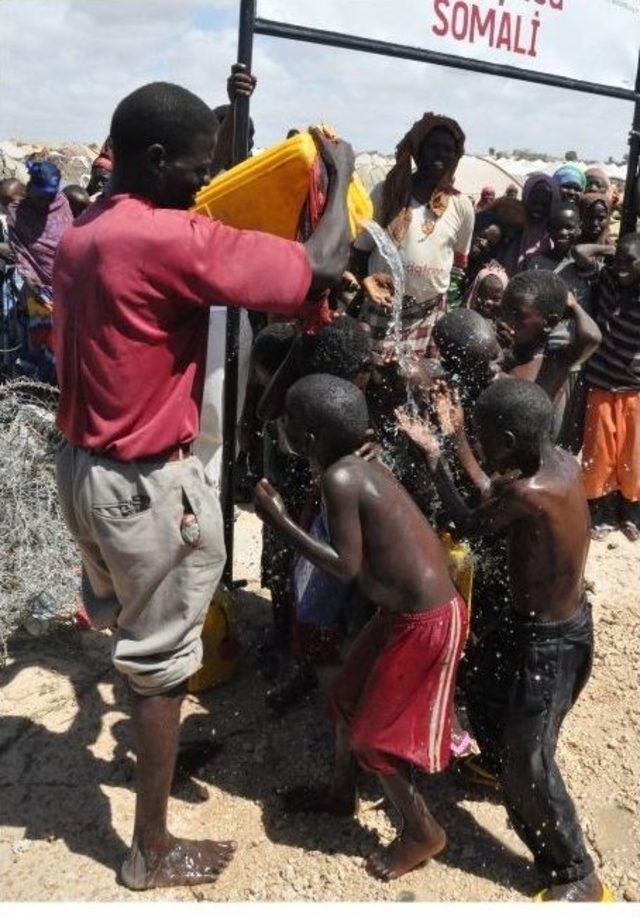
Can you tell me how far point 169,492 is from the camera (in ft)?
7.45

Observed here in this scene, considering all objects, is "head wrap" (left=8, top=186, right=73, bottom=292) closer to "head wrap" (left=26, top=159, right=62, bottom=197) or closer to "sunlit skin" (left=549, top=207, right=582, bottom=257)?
"head wrap" (left=26, top=159, right=62, bottom=197)

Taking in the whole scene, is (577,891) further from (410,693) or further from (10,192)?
(10,192)

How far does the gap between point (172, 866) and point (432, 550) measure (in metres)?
1.16

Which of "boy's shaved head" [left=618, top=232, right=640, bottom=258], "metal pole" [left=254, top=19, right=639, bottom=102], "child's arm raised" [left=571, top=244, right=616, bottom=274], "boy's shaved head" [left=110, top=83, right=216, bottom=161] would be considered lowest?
"child's arm raised" [left=571, top=244, right=616, bottom=274]

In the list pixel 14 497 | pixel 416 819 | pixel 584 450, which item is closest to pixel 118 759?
pixel 416 819

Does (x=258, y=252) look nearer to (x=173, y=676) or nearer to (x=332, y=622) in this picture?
(x=173, y=676)

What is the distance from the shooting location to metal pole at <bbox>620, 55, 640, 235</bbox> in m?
4.37

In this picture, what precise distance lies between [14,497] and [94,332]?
1975 millimetres

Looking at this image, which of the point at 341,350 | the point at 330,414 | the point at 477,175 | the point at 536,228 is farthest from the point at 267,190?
the point at 477,175

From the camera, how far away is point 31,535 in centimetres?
386

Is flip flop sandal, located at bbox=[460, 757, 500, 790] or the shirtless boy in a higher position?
the shirtless boy

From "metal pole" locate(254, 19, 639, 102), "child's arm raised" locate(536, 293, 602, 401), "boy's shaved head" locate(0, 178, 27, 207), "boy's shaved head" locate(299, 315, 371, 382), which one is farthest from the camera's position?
"boy's shaved head" locate(0, 178, 27, 207)

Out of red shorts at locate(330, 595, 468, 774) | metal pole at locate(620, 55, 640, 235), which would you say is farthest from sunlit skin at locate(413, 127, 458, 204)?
red shorts at locate(330, 595, 468, 774)

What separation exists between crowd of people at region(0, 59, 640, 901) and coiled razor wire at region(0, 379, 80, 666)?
0.94 metres
